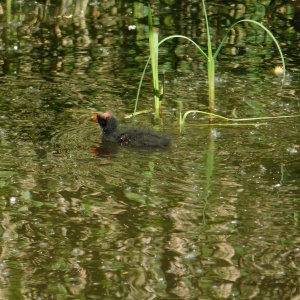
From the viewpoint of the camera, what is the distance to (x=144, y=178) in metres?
6.83

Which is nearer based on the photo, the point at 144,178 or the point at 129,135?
the point at 144,178

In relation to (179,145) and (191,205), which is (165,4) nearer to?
(179,145)

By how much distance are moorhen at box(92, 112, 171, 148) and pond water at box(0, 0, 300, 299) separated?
0.09m

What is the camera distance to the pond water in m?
5.21

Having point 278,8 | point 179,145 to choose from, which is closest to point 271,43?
point 278,8

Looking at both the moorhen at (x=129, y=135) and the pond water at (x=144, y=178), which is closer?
the pond water at (x=144, y=178)

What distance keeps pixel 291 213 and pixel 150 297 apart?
5.20ft

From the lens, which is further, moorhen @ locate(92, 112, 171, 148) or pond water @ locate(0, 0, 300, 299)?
moorhen @ locate(92, 112, 171, 148)

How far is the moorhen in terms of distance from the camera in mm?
7572

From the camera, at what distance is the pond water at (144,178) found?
5.21m

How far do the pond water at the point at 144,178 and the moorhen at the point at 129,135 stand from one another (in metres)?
0.09

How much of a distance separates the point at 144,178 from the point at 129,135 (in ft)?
3.74

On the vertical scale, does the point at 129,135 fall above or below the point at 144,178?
above

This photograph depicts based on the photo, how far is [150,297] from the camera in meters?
4.91
